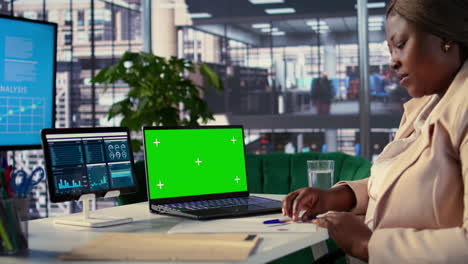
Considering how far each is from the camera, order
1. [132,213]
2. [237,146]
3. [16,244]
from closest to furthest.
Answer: [16,244]
[132,213]
[237,146]

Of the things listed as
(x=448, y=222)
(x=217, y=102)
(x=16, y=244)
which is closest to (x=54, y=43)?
(x=16, y=244)

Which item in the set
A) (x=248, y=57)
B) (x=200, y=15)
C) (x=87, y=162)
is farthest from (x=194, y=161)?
(x=200, y=15)

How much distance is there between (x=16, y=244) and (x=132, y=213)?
2.16 ft

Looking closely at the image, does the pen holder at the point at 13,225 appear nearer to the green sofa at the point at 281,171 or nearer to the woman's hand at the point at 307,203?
the woman's hand at the point at 307,203

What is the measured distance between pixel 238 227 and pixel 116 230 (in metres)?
0.33

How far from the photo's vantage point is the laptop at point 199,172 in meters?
1.92

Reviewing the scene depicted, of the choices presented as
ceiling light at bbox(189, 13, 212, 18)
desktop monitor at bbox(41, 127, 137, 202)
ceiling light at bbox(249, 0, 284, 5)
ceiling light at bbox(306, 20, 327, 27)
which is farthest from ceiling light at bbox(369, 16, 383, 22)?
desktop monitor at bbox(41, 127, 137, 202)

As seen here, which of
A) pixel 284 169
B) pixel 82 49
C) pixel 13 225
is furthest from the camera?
pixel 82 49

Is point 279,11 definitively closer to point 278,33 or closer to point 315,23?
point 278,33

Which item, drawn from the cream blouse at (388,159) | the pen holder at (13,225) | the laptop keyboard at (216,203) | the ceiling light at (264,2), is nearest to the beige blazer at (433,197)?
the cream blouse at (388,159)

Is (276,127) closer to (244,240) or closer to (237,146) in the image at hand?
(237,146)

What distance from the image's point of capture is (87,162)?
173 cm

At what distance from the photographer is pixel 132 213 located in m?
1.93

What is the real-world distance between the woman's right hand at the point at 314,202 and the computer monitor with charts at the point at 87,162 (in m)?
0.48
